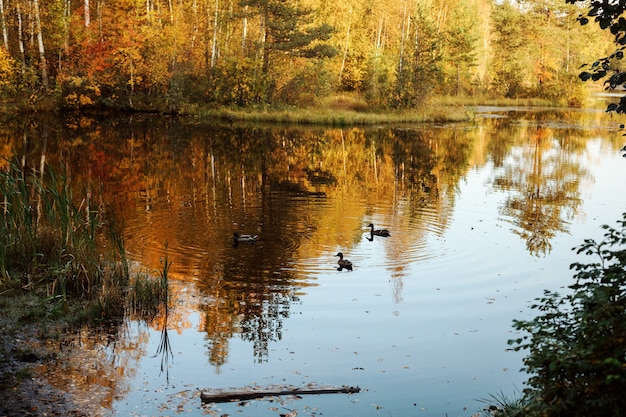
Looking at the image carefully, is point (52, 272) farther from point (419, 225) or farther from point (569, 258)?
point (569, 258)

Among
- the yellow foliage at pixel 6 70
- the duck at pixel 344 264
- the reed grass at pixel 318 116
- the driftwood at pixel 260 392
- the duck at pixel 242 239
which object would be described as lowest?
the driftwood at pixel 260 392

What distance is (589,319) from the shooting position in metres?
5.55

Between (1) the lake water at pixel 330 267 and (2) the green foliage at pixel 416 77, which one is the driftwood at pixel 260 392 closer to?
(1) the lake water at pixel 330 267

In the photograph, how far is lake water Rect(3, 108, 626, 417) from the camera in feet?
27.4

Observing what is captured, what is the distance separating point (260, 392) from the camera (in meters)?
7.73

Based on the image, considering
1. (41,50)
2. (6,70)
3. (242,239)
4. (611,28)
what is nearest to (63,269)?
(242,239)

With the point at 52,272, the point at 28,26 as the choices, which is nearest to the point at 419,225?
the point at 52,272

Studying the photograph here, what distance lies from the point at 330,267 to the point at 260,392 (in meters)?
6.00

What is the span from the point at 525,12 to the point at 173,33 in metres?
55.6

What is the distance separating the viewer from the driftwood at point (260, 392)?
7566 millimetres

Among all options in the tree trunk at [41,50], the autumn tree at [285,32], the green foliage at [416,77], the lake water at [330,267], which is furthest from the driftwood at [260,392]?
the green foliage at [416,77]

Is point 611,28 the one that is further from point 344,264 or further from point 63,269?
point 63,269

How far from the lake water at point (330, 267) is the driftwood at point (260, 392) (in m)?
0.09

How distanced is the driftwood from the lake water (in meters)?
0.09
